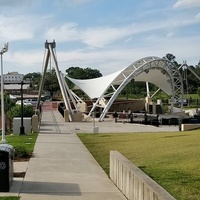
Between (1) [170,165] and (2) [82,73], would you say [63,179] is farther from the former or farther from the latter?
(2) [82,73]

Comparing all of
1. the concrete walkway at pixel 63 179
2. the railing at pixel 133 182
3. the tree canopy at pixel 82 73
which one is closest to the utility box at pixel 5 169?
the concrete walkway at pixel 63 179

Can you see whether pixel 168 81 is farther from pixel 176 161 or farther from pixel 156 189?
pixel 156 189

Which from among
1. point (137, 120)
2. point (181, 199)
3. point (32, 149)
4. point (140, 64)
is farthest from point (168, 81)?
point (181, 199)

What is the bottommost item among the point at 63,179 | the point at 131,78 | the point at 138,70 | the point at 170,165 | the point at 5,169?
the point at 63,179

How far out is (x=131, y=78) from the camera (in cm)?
4862

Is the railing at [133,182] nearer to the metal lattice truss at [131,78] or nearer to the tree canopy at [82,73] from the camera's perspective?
the metal lattice truss at [131,78]

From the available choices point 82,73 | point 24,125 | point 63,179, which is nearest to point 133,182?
point 63,179

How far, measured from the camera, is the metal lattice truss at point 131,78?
159ft

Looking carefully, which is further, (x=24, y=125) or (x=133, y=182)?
(x=24, y=125)

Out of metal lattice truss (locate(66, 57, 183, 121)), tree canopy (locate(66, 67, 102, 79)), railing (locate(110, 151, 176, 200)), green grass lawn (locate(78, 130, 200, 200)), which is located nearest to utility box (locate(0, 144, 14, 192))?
railing (locate(110, 151, 176, 200))

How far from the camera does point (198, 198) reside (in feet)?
23.9

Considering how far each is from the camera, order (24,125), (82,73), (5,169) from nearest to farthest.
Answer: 1. (5,169)
2. (24,125)
3. (82,73)

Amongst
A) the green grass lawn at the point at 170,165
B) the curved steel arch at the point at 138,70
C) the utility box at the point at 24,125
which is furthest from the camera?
the curved steel arch at the point at 138,70

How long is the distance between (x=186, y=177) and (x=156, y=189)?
7.32 ft
